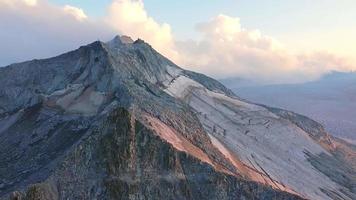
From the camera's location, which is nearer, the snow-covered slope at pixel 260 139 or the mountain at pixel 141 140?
the mountain at pixel 141 140

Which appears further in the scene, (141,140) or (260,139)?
(260,139)

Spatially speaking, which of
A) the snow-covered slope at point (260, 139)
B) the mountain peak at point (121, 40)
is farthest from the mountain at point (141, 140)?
the mountain peak at point (121, 40)

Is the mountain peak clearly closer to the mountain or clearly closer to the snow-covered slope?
the mountain

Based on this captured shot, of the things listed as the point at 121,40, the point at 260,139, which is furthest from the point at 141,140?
the point at 121,40

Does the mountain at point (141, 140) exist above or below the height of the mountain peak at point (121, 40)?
below

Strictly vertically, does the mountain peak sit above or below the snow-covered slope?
above

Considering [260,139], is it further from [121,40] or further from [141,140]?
[121,40]

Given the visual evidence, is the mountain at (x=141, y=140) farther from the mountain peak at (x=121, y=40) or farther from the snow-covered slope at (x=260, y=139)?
the mountain peak at (x=121, y=40)

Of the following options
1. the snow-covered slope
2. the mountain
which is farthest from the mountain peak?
the snow-covered slope

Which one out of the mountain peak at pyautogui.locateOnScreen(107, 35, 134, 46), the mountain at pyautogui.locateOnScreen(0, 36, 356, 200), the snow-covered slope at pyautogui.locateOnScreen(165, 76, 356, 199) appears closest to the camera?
the mountain at pyautogui.locateOnScreen(0, 36, 356, 200)
